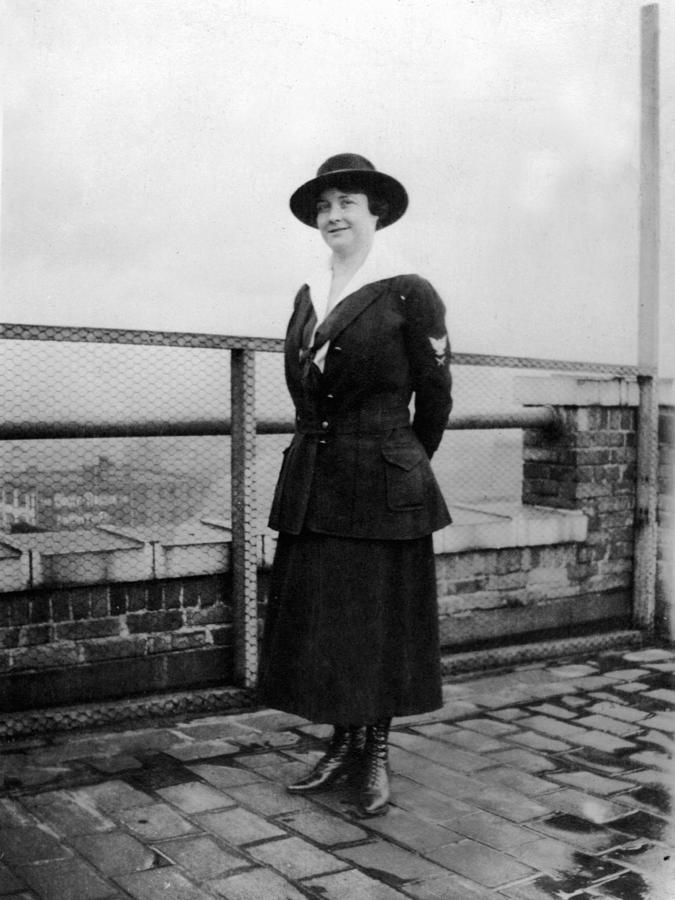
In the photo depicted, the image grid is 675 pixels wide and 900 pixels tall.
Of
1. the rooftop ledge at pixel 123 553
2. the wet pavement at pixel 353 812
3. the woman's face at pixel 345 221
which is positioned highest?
the woman's face at pixel 345 221

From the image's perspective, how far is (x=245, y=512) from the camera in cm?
422

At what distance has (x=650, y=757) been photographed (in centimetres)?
370

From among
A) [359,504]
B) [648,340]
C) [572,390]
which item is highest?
[648,340]

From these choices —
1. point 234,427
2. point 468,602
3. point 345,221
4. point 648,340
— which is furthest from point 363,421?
point 648,340

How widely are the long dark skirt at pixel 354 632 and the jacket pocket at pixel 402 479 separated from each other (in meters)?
0.15

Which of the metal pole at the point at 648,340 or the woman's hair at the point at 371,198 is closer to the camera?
the woman's hair at the point at 371,198

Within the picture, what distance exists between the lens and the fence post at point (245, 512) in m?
4.20

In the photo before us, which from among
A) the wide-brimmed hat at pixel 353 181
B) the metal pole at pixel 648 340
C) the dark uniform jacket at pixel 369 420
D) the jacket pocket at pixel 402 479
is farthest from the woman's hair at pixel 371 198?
the metal pole at pixel 648 340

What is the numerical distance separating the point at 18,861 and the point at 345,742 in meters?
1.14

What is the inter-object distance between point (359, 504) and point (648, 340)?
120 inches

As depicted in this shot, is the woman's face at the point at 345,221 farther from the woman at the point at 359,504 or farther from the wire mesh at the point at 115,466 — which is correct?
the wire mesh at the point at 115,466

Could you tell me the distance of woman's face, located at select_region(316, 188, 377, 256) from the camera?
3.32m

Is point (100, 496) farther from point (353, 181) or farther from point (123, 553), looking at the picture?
point (353, 181)

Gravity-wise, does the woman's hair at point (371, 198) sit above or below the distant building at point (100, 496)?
above
